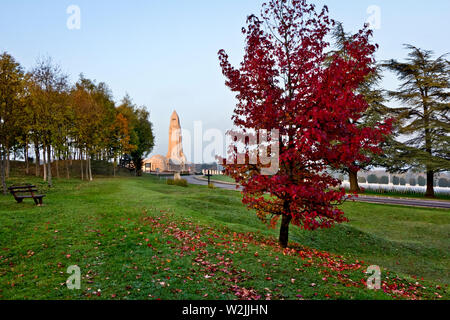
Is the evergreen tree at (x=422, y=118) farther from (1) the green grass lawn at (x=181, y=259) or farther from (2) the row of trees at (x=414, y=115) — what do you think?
(1) the green grass lawn at (x=181, y=259)

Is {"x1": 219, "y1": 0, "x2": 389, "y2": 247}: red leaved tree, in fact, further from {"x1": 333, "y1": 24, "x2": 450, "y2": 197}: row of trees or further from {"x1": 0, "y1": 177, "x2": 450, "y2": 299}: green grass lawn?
{"x1": 333, "y1": 24, "x2": 450, "y2": 197}: row of trees

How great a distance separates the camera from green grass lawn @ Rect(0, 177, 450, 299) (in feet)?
19.1

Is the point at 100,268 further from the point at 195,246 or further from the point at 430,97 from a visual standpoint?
Answer: the point at 430,97

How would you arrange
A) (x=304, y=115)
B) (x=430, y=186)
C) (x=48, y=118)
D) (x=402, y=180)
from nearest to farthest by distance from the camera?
(x=304, y=115) → (x=48, y=118) → (x=430, y=186) → (x=402, y=180)

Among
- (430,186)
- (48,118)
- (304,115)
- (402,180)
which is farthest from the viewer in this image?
(402,180)

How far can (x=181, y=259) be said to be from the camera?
7.45 m

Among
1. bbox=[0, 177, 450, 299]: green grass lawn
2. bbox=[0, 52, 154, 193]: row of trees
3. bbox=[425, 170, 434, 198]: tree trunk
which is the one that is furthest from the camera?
bbox=[425, 170, 434, 198]: tree trunk

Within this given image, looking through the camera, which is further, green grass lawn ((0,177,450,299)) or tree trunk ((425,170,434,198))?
tree trunk ((425,170,434,198))

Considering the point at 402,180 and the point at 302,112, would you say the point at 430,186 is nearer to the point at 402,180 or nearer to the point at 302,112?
the point at 402,180

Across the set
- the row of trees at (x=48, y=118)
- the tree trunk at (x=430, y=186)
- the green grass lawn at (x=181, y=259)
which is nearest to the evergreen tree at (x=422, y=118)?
the tree trunk at (x=430, y=186)

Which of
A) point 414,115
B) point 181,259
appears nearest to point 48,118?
point 181,259

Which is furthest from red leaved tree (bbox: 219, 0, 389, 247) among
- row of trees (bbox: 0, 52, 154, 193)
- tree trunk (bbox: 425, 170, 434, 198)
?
tree trunk (bbox: 425, 170, 434, 198)
